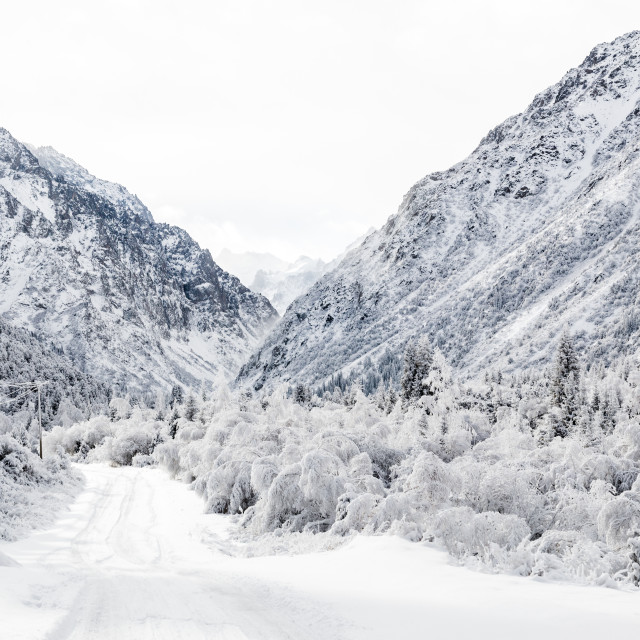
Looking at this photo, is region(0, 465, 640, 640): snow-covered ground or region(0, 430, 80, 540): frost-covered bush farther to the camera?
region(0, 430, 80, 540): frost-covered bush

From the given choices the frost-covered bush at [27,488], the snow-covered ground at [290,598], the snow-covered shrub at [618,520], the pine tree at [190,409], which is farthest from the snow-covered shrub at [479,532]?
the pine tree at [190,409]

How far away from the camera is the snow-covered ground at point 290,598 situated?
7.04 metres

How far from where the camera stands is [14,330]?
160 meters

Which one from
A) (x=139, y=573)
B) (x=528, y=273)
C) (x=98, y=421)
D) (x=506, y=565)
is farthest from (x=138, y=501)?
(x=528, y=273)

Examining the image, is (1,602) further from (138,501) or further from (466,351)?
(466,351)

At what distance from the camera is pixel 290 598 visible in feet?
28.6

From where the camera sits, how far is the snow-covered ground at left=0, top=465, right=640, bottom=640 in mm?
7039

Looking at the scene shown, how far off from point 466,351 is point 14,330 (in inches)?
5056

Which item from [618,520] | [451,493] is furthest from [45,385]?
[618,520]

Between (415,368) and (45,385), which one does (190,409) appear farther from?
(45,385)

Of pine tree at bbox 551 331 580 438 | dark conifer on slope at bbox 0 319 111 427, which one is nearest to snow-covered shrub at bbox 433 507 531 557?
pine tree at bbox 551 331 580 438

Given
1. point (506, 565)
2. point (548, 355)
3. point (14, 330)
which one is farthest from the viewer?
point (14, 330)

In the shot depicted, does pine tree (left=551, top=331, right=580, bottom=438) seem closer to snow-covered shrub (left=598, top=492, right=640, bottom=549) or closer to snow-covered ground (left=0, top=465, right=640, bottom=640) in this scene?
snow-covered shrub (left=598, top=492, right=640, bottom=549)

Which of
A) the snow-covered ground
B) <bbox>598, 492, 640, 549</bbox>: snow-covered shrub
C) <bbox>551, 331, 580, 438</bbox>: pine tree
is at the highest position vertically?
<bbox>551, 331, 580, 438</bbox>: pine tree
